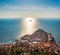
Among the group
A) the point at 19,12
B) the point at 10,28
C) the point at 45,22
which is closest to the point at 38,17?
the point at 45,22

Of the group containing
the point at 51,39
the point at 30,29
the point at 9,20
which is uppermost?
the point at 9,20

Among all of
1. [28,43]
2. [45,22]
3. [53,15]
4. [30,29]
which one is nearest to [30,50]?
[28,43]

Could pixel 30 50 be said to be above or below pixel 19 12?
below

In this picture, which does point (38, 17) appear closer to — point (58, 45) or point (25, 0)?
point (25, 0)

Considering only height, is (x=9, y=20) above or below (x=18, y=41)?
above

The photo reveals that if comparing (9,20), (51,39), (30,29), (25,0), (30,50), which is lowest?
(30,50)

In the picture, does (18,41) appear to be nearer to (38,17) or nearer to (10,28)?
(10,28)
